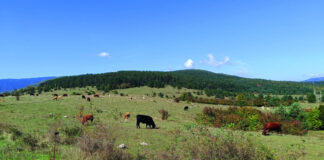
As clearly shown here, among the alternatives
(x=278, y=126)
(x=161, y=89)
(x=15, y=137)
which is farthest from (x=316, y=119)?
(x=161, y=89)

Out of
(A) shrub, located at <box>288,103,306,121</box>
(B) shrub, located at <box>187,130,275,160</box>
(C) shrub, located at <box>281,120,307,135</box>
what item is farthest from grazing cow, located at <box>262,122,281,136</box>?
(B) shrub, located at <box>187,130,275,160</box>

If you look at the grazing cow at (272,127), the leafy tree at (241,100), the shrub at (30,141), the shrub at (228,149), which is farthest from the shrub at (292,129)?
the leafy tree at (241,100)

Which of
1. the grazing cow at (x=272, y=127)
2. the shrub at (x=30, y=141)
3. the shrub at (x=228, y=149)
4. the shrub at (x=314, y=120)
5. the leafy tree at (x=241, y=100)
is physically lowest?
the leafy tree at (x=241, y=100)

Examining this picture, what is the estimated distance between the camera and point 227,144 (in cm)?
620

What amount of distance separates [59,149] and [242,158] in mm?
7109

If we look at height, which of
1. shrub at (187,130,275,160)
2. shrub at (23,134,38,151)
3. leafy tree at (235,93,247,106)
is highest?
→ shrub at (187,130,275,160)

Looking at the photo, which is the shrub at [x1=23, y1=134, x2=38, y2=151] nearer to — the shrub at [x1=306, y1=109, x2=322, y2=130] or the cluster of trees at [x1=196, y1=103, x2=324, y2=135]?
the cluster of trees at [x1=196, y1=103, x2=324, y2=135]

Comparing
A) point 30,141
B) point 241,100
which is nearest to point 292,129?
point 30,141

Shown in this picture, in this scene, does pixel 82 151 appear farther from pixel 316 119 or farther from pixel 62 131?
pixel 316 119

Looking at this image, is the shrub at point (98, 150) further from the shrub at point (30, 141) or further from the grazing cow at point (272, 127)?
the grazing cow at point (272, 127)

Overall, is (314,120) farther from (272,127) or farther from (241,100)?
(241,100)

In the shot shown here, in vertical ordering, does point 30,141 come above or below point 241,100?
above

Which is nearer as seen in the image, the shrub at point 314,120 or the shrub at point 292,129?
the shrub at point 292,129

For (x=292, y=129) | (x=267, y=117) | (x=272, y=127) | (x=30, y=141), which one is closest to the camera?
(x=30, y=141)
